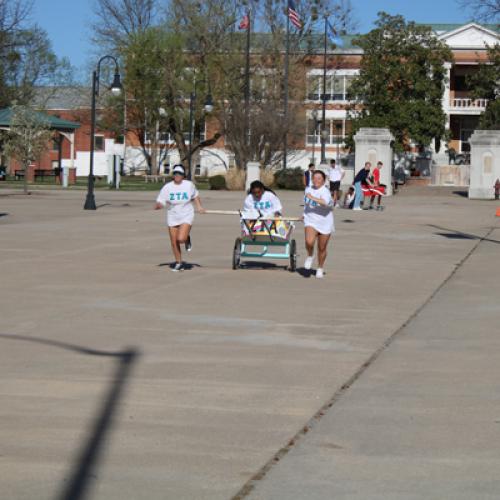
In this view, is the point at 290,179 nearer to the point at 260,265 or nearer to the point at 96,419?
the point at 260,265

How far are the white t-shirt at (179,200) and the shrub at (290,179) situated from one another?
42.1 m

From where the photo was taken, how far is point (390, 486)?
605 cm

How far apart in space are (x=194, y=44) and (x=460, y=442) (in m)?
70.1

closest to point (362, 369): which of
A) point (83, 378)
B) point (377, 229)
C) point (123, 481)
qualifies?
point (83, 378)

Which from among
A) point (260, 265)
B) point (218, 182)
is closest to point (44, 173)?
point (218, 182)

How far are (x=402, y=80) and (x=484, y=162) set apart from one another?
17.3 m

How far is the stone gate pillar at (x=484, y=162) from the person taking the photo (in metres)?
53.6

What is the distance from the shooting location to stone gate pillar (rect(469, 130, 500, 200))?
176 ft

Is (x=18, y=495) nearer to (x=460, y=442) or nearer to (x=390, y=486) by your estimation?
(x=390, y=486)

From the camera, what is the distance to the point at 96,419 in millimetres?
7539

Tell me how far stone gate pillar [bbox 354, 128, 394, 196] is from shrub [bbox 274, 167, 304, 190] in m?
5.46

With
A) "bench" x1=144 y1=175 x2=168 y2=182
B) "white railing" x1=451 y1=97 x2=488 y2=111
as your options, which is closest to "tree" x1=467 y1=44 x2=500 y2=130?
"white railing" x1=451 y1=97 x2=488 y2=111

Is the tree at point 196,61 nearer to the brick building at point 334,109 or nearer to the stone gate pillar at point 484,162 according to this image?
the brick building at point 334,109

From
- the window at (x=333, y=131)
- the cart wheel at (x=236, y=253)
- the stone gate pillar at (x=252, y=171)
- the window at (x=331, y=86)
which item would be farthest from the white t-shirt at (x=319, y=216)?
the window at (x=333, y=131)
